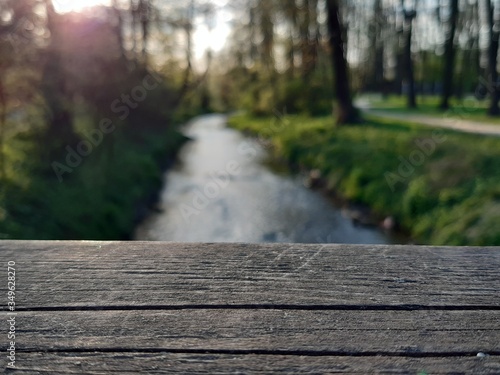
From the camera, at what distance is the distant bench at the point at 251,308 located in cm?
96

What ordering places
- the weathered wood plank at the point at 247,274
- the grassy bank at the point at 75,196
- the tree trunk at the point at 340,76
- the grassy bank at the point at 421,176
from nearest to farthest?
the weathered wood plank at the point at 247,274, the grassy bank at the point at 75,196, the grassy bank at the point at 421,176, the tree trunk at the point at 340,76

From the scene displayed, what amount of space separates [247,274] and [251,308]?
15cm

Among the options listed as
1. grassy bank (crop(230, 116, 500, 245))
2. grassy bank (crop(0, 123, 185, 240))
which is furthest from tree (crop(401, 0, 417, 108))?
grassy bank (crop(0, 123, 185, 240))

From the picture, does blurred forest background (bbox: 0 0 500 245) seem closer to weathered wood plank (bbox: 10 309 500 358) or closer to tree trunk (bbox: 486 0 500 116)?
tree trunk (bbox: 486 0 500 116)

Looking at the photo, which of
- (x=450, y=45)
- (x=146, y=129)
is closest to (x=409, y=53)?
(x=450, y=45)

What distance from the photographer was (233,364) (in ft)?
3.08

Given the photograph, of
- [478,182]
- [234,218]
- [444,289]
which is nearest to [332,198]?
[234,218]

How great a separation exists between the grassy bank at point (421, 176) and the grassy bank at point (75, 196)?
5173 millimetres

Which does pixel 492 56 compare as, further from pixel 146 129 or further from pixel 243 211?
pixel 146 129

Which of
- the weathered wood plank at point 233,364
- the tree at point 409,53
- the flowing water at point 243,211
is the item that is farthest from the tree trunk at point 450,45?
the weathered wood plank at point 233,364

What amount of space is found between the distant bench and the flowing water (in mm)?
4884

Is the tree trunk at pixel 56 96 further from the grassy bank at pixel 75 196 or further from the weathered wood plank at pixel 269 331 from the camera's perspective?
the weathered wood plank at pixel 269 331

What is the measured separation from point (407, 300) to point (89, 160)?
433 inches

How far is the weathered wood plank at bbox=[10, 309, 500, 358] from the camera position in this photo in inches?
38.9
